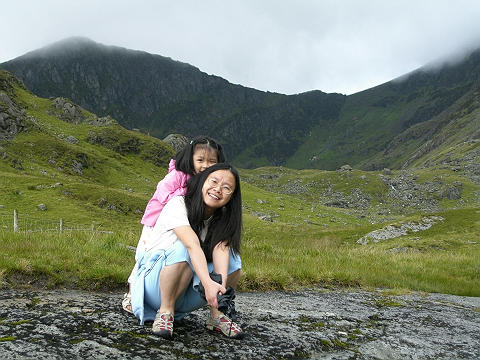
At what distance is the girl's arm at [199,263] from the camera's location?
4348mm

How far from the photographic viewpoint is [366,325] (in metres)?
5.94

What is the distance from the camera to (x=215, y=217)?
558 cm

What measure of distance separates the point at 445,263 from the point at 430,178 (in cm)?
14079

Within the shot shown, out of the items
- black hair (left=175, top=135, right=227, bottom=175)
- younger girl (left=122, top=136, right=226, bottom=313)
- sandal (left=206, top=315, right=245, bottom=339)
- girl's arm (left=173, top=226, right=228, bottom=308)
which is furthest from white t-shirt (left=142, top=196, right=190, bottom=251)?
sandal (left=206, top=315, right=245, bottom=339)

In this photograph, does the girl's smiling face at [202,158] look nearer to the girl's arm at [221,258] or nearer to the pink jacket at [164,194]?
the pink jacket at [164,194]

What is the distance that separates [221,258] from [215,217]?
0.80 m

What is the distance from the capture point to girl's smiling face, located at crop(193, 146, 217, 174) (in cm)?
614

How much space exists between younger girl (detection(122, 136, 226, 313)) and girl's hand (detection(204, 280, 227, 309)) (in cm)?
164

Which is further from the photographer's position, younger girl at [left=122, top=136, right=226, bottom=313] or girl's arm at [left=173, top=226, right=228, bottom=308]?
younger girl at [left=122, top=136, right=226, bottom=313]

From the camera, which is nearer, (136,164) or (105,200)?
(105,200)

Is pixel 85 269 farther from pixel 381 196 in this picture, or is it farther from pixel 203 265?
pixel 381 196

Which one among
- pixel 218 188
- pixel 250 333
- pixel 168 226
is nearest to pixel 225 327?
pixel 250 333

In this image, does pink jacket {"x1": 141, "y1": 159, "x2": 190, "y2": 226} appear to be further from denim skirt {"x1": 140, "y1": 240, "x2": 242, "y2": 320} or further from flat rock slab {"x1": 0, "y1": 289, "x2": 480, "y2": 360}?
flat rock slab {"x1": 0, "y1": 289, "x2": 480, "y2": 360}

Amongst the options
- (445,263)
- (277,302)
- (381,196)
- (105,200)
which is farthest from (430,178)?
(277,302)
